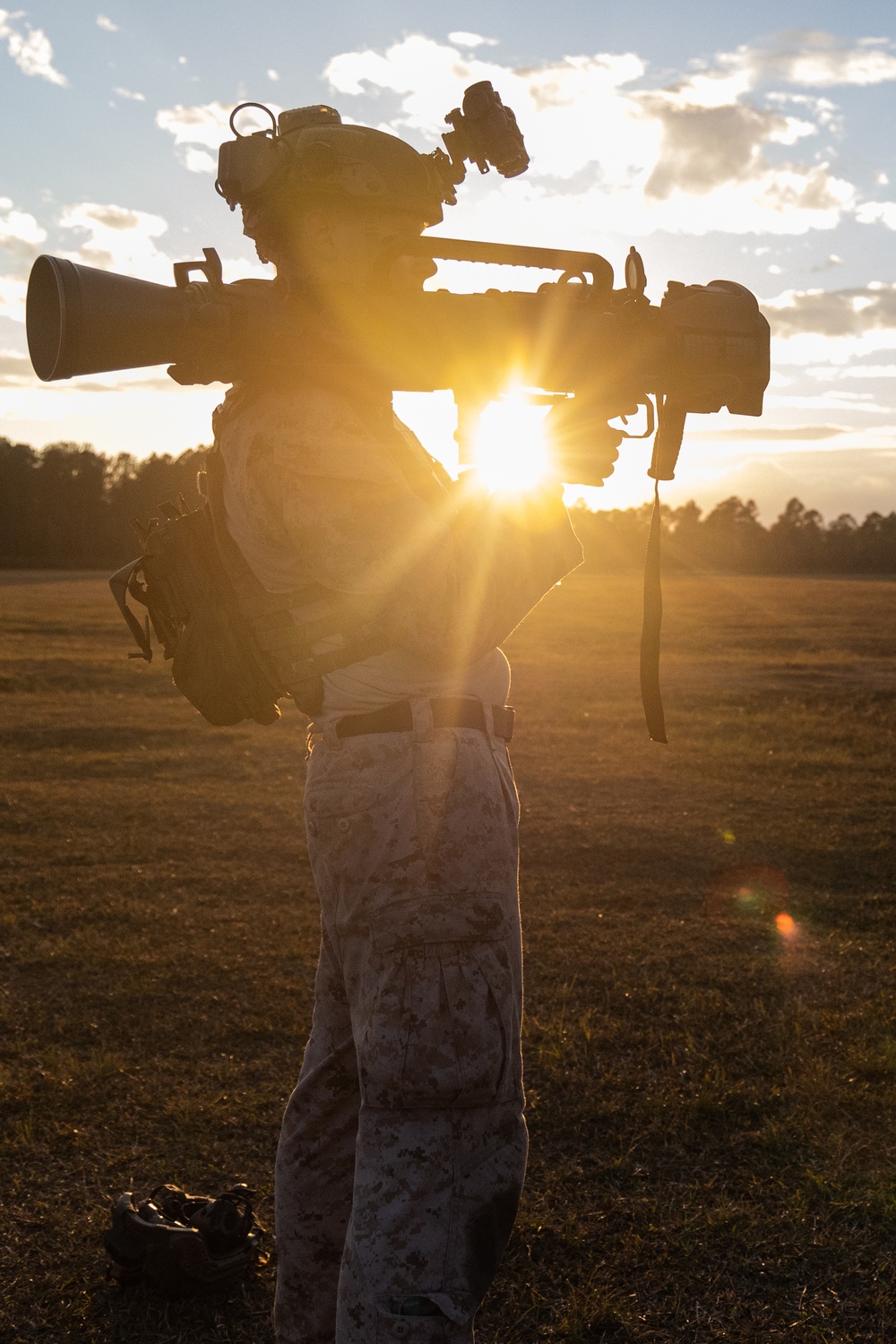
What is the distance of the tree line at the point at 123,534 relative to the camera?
8562cm

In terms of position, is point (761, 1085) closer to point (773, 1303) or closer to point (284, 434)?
point (773, 1303)

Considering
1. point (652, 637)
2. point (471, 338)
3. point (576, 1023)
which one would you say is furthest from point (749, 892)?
point (471, 338)

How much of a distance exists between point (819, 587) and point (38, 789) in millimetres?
60003

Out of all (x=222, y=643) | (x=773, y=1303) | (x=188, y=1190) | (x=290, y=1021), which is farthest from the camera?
(x=290, y=1021)

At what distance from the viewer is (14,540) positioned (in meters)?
86.9

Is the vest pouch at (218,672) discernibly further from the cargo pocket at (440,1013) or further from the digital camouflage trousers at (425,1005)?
the cargo pocket at (440,1013)

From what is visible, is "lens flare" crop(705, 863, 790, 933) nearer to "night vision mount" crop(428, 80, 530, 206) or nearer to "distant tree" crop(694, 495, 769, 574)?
"night vision mount" crop(428, 80, 530, 206)

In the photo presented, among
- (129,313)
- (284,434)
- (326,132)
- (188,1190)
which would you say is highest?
(326,132)

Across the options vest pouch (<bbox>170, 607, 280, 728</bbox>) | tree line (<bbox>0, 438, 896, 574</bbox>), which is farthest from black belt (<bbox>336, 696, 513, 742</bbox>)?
tree line (<bbox>0, 438, 896, 574</bbox>)

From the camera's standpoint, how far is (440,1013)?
214 centimetres

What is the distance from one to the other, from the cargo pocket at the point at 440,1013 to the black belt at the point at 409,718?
14.0 inches

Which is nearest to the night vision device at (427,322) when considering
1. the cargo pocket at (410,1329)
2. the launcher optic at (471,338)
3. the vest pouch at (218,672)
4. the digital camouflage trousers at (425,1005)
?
the launcher optic at (471,338)

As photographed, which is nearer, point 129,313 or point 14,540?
point 129,313

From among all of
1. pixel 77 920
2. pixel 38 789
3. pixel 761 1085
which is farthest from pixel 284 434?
pixel 38 789
